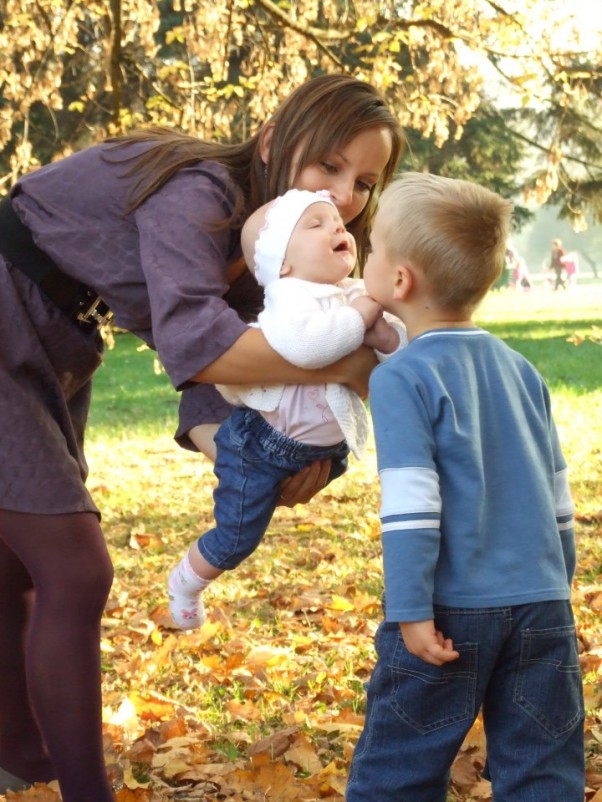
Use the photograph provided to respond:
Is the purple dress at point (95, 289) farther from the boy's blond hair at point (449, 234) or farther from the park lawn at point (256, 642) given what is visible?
the park lawn at point (256, 642)

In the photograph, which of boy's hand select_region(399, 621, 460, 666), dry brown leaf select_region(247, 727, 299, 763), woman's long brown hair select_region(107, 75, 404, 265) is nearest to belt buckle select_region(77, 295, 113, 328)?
woman's long brown hair select_region(107, 75, 404, 265)

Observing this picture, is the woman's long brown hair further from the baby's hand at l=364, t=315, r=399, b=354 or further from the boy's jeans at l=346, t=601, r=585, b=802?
the boy's jeans at l=346, t=601, r=585, b=802

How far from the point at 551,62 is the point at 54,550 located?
5531mm

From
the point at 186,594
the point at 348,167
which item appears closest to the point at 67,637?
the point at 186,594

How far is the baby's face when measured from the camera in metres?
2.51

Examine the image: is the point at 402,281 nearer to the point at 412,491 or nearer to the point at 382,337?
the point at 382,337

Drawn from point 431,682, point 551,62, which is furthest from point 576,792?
point 551,62

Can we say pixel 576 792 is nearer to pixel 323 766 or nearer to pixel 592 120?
pixel 323 766

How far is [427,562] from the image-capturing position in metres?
2.15

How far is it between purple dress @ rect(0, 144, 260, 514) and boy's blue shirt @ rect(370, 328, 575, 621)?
447 mm

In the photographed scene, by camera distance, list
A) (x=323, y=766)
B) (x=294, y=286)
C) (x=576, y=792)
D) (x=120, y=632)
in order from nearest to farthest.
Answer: (x=576, y=792) < (x=294, y=286) < (x=323, y=766) < (x=120, y=632)

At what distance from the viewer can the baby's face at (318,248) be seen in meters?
2.51

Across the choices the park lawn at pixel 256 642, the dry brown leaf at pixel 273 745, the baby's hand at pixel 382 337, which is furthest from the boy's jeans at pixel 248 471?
the dry brown leaf at pixel 273 745

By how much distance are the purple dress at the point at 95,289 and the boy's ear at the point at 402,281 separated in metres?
0.34
